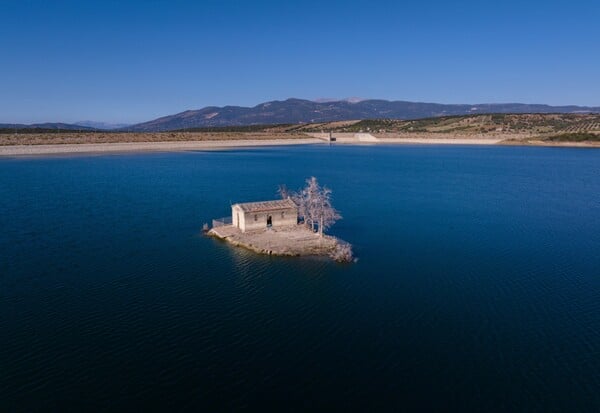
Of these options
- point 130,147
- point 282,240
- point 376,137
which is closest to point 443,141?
point 376,137

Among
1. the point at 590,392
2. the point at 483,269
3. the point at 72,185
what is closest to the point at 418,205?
the point at 483,269

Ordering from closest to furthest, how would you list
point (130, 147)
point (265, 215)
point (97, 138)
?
point (265, 215) → point (130, 147) → point (97, 138)

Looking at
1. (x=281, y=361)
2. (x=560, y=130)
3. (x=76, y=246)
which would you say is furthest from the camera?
(x=560, y=130)

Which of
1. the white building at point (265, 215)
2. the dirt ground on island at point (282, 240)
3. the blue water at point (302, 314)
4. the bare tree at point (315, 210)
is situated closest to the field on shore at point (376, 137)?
the blue water at point (302, 314)

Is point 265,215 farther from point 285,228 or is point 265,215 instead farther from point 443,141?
point 443,141

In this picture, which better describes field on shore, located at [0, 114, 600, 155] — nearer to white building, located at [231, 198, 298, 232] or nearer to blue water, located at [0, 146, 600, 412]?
blue water, located at [0, 146, 600, 412]

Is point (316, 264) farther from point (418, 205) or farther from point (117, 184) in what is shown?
point (117, 184)
